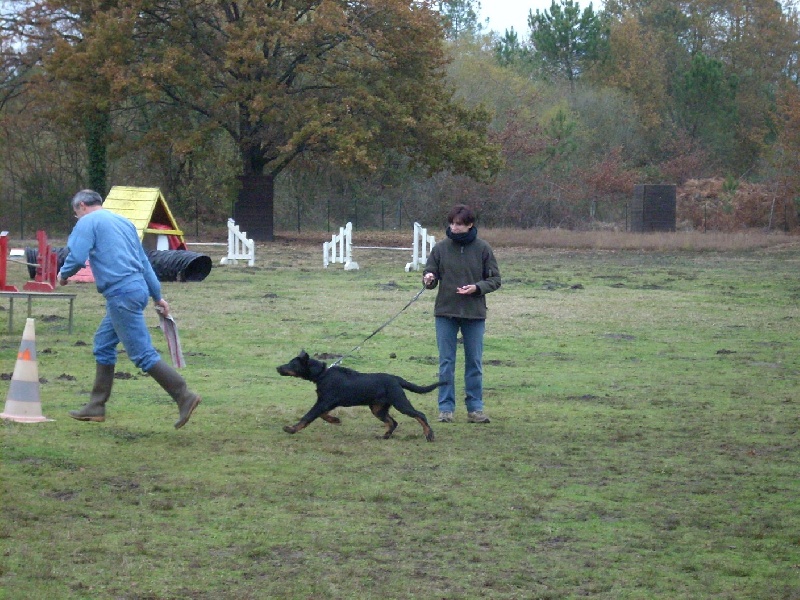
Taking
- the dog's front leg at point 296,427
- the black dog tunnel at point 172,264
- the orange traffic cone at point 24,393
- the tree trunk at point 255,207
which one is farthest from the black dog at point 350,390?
the tree trunk at point 255,207

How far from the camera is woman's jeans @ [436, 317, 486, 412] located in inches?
353

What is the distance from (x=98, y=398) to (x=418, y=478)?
273 cm

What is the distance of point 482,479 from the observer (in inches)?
280

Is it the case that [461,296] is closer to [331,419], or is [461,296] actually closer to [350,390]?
[350,390]

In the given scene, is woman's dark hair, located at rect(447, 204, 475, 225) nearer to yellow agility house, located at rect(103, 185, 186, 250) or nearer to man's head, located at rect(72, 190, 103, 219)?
man's head, located at rect(72, 190, 103, 219)

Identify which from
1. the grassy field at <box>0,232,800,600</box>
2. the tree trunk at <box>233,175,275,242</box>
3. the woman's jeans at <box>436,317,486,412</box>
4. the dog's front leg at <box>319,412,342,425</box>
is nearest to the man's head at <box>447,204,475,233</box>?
the woman's jeans at <box>436,317,486,412</box>

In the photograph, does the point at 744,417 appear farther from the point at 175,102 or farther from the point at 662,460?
Result: the point at 175,102

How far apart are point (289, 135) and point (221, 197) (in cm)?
872

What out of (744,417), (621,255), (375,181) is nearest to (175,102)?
(375,181)

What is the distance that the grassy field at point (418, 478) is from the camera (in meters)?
5.17

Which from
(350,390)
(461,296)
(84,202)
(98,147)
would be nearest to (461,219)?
(461,296)

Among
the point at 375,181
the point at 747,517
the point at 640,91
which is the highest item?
the point at 640,91

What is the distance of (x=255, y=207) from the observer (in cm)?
4084

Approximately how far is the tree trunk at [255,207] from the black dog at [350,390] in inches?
1287
